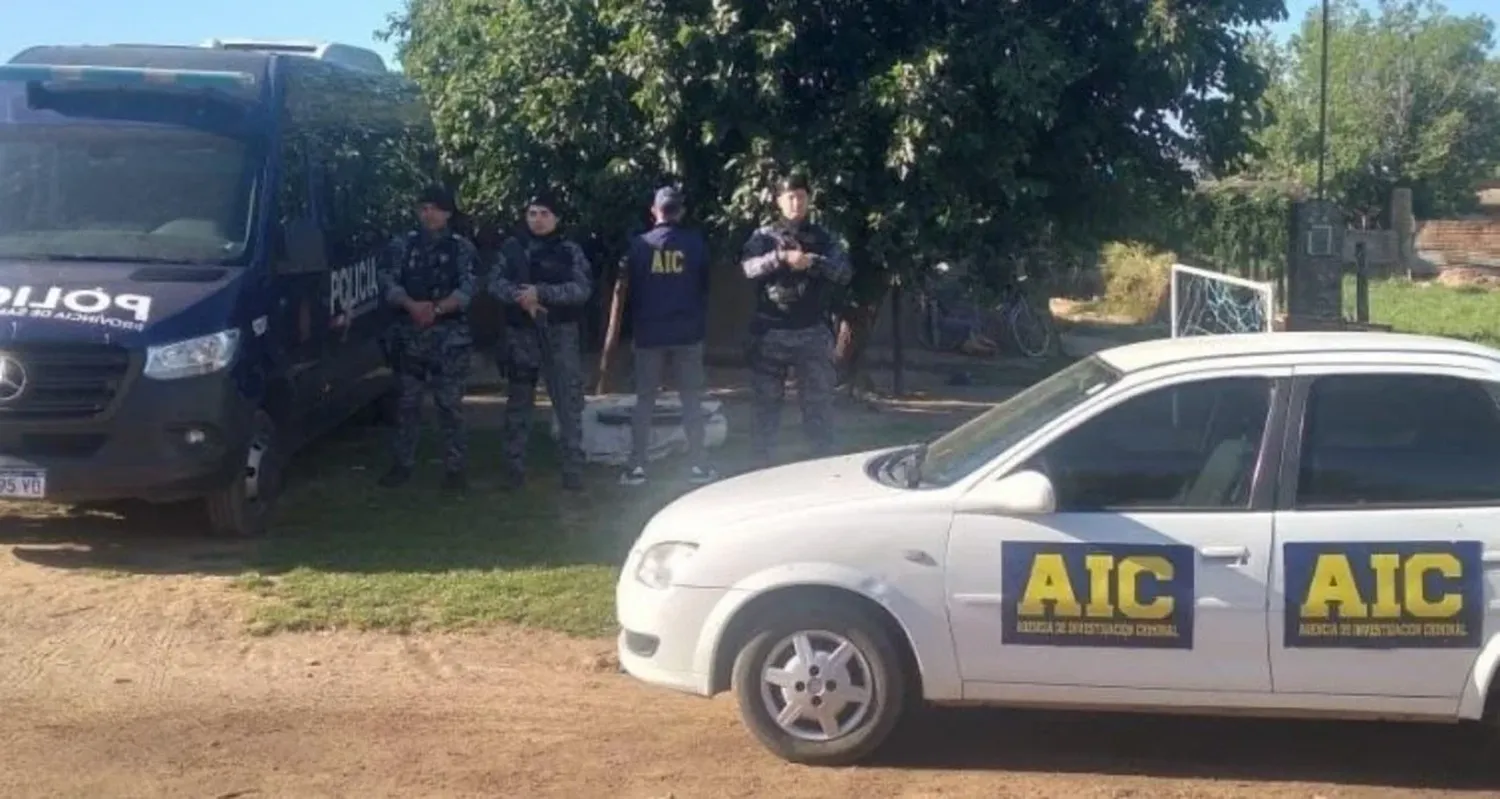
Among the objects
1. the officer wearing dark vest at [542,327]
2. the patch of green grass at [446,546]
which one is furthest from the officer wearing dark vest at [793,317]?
the officer wearing dark vest at [542,327]

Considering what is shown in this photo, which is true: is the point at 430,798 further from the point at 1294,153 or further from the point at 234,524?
the point at 1294,153

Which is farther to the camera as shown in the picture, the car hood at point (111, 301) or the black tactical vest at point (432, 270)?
the black tactical vest at point (432, 270)

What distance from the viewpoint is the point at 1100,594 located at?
6.02 metres

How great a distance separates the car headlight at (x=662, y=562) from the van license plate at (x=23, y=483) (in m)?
3.96

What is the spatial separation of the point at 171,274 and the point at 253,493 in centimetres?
130

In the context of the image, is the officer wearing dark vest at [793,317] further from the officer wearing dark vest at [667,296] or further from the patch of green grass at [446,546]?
the patch of green grass at [446,546]

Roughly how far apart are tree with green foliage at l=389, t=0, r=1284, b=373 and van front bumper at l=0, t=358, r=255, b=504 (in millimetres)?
4072

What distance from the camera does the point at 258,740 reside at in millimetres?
6641

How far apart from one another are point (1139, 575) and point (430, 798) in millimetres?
2417

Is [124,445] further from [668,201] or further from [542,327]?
[668,201]

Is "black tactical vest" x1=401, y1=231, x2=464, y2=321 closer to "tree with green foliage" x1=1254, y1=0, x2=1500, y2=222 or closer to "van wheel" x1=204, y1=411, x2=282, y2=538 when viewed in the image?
"van wheel" x1=204, y1=411, x2=282, y2=538

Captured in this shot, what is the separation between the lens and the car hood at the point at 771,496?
6.34 m

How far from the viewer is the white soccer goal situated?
12.9m

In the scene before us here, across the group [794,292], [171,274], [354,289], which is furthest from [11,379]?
[794,292]
